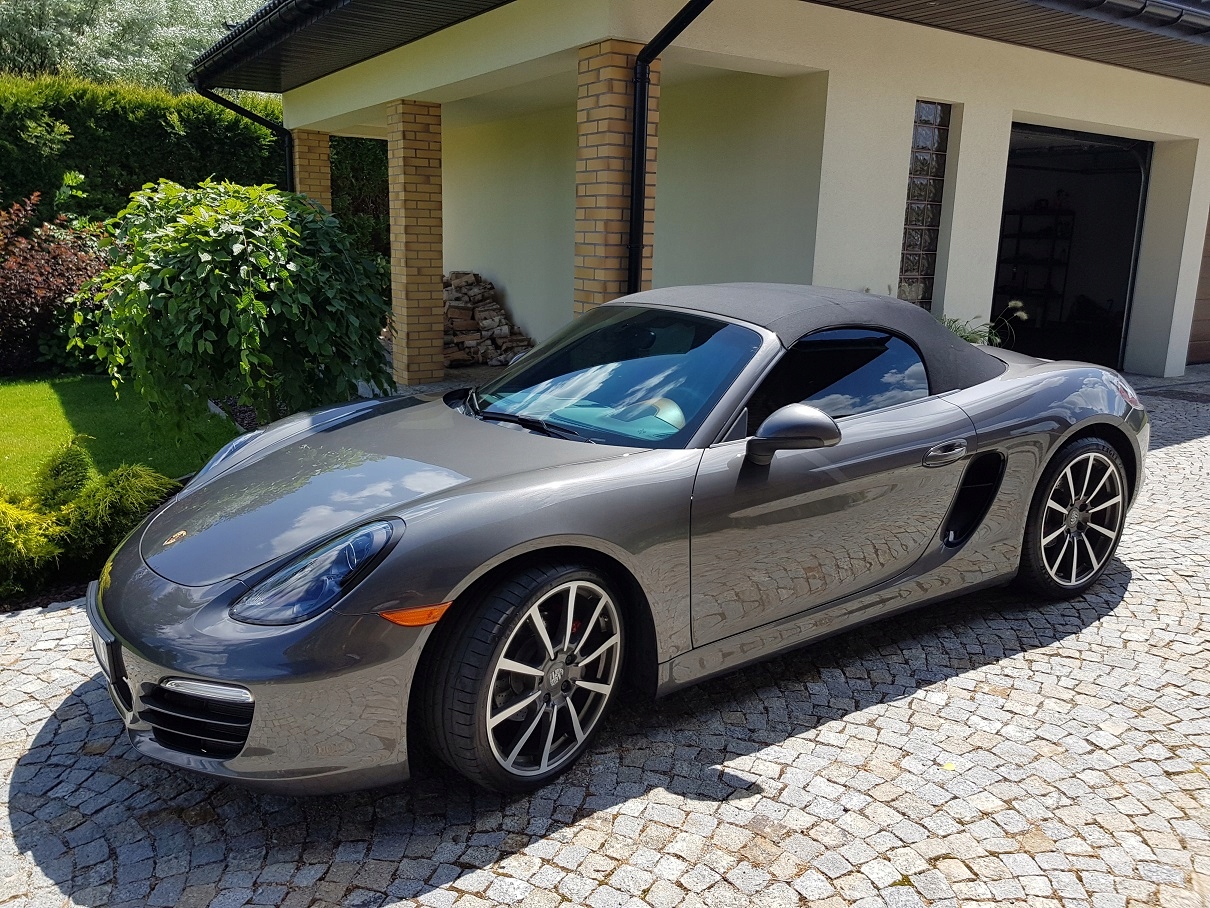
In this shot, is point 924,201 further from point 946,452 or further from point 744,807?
point 744,807

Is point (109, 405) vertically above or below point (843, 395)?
below

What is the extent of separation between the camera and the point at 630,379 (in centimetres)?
339

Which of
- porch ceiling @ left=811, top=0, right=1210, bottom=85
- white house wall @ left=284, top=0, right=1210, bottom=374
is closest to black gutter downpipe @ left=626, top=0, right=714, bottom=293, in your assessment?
white house wall @ left=284, top=0, right=1210, bottom=374

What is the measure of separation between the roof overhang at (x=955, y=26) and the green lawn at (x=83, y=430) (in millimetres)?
3482

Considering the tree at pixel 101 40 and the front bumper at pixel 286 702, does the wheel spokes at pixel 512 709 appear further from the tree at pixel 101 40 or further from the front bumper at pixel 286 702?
the tree at pixel 101 40

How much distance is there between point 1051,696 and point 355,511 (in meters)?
2.52

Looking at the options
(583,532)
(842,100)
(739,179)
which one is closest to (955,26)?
(842,100)

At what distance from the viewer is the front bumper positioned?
2355mm

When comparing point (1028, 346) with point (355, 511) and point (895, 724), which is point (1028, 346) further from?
point (355, 511)

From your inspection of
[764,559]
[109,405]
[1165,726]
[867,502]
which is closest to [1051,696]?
[1165,726]

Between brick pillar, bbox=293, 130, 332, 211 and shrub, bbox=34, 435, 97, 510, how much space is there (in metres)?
8.82

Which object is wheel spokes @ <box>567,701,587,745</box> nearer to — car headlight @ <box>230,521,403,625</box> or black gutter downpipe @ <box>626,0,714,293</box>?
car headlight @ <box>230,521,403,625</box>

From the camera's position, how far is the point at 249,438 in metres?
3.74

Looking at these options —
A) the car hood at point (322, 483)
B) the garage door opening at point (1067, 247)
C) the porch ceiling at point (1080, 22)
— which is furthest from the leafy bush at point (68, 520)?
the garage door opening at point (1067, 247)
